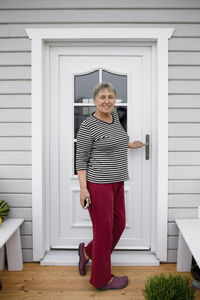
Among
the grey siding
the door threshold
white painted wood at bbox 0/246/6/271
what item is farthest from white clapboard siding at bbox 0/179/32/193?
the door threshold

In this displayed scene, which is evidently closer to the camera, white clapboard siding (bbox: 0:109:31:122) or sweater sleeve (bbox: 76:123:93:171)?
sweater sleeve (bbox: 76:123:93:171)

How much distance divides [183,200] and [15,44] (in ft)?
7.12

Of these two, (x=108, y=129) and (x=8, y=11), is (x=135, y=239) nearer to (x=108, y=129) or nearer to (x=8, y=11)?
(x=108, y=129)

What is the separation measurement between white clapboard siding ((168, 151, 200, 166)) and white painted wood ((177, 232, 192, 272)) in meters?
0.71

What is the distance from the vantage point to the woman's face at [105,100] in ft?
6.97

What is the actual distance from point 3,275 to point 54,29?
230cm

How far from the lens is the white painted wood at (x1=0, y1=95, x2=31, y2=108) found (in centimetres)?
258

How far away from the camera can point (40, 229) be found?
2619 millimetres

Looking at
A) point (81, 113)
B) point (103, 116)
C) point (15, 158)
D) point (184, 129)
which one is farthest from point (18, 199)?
point (184, 129)

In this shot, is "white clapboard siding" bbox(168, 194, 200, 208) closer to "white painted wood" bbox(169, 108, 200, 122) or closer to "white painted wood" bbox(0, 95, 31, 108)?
"white painted wood" bbox(169, 108, 200, 122)

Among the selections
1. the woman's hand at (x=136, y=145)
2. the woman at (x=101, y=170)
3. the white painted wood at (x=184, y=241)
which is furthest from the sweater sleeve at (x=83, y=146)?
the white painted wood at (x=184, y=241)

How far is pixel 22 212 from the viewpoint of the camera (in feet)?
8.67

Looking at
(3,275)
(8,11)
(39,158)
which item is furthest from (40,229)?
(8,11)

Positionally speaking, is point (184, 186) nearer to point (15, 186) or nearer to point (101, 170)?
point (101, 170)
